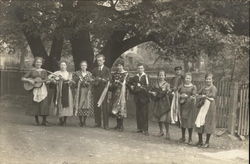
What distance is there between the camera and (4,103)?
18.9 meters

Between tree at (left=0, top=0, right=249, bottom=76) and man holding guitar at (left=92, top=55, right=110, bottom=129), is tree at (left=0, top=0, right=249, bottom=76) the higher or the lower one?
the higher one

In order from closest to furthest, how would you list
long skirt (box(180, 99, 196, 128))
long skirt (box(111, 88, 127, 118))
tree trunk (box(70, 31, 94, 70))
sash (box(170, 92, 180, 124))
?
long skirt (box(180, 99, 196, 128))
sash (box(170, 92, 180, 124))
long skirt (box(111, 88, 127, 118))
tree trunk (box(70, 31, 94, 70))

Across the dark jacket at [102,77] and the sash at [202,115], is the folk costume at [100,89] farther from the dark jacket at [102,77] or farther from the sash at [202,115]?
the sash at [202,115]

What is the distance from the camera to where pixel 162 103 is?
35.0ft

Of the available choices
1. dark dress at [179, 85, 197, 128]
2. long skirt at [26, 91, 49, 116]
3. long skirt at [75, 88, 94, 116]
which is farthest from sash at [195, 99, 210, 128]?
long skirt at [26, 91, 49, 116]

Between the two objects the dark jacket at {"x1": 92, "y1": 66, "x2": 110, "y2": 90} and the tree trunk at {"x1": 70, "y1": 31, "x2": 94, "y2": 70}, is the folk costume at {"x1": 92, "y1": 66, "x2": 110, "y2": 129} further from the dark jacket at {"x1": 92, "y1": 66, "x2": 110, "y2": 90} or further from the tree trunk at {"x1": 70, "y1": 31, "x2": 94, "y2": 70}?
the tree trunk at {"x1": 70, "y1": 31, "x2": 94, "y2": 70}

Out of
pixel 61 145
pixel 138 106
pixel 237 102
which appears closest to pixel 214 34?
pixel 237 102

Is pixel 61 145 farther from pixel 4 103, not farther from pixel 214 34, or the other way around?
pixel 4 103

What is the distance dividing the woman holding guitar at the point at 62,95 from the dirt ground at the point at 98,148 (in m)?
0.47

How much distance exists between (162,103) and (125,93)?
3.36 ft

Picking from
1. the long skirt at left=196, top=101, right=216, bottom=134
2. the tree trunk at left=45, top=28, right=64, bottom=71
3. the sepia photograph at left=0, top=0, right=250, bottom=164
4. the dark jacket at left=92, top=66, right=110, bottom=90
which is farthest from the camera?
the tree trunk at left=45, top=28, right=64, bottom=71

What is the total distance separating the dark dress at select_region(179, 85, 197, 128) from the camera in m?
9.99

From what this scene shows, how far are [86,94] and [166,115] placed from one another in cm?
205

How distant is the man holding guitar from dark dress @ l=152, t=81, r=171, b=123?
1241mm
